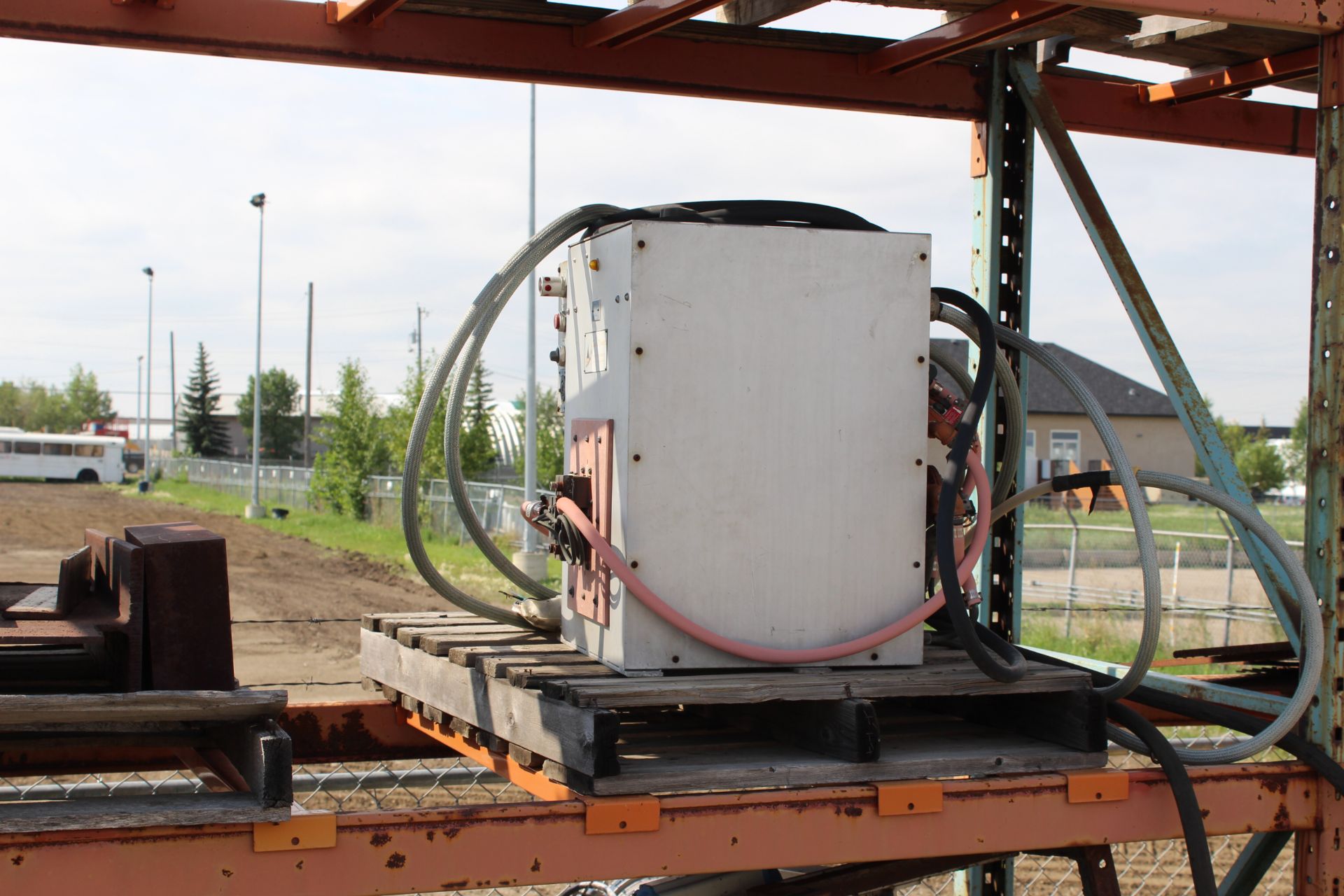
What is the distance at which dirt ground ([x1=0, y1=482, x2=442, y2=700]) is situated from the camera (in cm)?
1409

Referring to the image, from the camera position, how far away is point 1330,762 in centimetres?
322

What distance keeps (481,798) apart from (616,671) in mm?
5596

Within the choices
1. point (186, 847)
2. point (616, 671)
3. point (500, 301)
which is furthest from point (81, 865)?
point (500, 301)

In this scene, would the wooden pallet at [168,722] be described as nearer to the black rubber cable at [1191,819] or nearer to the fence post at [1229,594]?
the black rubber cable at [1191,819]

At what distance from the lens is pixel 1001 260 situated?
14.5 feet

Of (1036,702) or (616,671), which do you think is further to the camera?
(1036,702)

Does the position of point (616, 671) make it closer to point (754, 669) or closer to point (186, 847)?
point (754, 669)

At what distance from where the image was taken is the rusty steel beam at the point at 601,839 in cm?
240

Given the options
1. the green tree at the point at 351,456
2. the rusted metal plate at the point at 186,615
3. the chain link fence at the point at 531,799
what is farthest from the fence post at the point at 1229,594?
the green tree at the point at 351,456

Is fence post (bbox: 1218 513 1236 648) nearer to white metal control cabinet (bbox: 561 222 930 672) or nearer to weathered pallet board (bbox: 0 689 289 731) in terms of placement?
white metal control cabinet (bbox: 561 222 930 672)

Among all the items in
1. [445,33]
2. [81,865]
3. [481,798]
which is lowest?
[481,798]

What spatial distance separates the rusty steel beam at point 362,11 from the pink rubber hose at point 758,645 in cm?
140

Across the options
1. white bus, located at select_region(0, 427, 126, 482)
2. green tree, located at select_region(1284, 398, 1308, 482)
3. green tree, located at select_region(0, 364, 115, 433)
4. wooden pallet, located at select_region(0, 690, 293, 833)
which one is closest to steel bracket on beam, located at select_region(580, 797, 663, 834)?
wooden pallet, located at select_region(0, 690, 293, 833)

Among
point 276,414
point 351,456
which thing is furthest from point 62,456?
point 351,456
